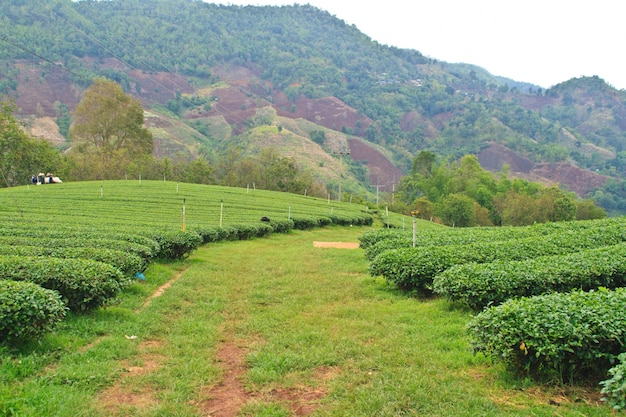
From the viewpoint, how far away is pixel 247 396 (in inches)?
241

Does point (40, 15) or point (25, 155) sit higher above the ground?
point (40, 15)

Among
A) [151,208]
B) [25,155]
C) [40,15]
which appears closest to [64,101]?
[40,15]

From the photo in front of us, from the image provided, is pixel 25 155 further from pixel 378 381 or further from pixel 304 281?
pixel 378 381

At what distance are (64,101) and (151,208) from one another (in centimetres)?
12119

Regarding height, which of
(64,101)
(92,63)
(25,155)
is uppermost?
(92,63)

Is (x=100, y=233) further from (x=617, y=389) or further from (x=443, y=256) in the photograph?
(x=617, y=389)

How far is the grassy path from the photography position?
18.4 ft

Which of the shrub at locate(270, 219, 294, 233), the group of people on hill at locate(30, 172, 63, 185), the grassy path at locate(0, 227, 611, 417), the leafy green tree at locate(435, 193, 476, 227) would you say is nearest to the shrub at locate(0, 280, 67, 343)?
the grassy path at locate(0, 227, 611, 417)

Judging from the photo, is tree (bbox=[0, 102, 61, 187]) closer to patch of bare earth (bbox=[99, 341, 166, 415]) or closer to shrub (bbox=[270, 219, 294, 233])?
shrub (bbox=[270, 219, 294, 233])

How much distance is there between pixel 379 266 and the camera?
488 inches

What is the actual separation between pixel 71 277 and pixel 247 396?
470 cm

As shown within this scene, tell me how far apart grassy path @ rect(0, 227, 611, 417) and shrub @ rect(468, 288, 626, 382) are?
14.0 inches

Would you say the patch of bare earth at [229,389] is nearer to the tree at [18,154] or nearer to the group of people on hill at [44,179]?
the group of people on hill at [44,179]

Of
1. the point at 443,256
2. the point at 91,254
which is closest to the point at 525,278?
the point at 443,256
